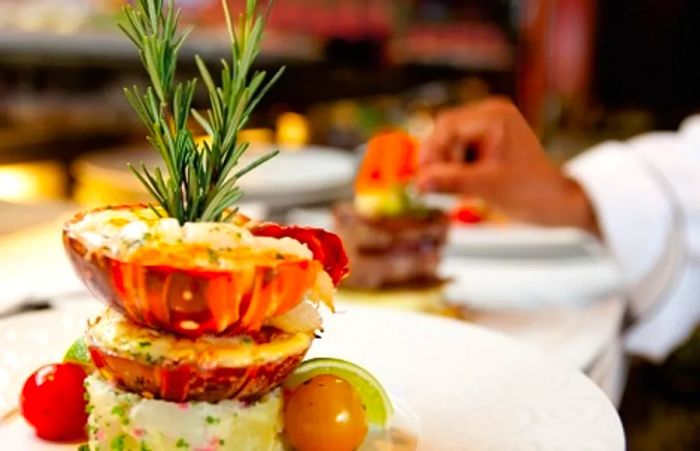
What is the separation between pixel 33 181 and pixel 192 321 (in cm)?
244

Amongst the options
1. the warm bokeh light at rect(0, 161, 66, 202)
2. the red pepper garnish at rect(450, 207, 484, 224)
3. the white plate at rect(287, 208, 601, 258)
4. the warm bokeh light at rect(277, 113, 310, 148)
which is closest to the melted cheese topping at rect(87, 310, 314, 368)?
the white plate at rect(287, 208, 601, 258)

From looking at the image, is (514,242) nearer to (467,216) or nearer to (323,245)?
(467,216)

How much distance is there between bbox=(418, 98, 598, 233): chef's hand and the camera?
2.05 meters

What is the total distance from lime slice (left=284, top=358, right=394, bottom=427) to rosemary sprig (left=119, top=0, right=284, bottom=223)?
0.62 feet

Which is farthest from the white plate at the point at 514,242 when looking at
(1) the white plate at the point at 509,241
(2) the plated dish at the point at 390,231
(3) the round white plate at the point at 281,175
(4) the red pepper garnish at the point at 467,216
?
(3) the round white plate at the point at 281,175

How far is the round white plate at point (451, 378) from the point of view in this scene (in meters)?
1.05

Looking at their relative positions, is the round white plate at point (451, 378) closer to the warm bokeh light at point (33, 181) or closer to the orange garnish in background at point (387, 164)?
the orange garnish in background at point (387, 164)

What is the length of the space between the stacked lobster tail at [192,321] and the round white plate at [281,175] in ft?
5.36

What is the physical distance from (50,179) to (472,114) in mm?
1719

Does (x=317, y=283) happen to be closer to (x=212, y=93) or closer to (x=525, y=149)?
(x=212, y=93)

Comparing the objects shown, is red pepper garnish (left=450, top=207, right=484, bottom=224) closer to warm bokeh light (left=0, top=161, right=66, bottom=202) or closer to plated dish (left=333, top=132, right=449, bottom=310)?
plated dish (left=333, top=132, right=449, bottom=310)

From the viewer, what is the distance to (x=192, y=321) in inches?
36.0

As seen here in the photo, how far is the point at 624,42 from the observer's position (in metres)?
12.9

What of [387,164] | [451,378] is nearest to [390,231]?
[387,164]
